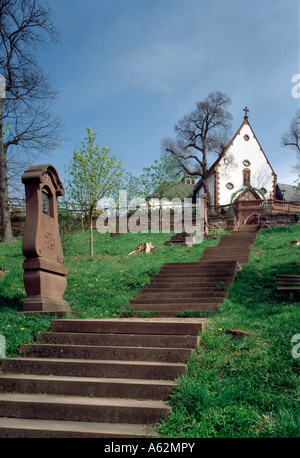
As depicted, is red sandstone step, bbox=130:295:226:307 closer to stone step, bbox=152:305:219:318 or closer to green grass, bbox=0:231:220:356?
green grass, bbox=0:231:220:356

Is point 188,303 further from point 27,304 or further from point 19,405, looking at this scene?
point 19,405

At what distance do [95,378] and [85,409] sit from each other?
691mm

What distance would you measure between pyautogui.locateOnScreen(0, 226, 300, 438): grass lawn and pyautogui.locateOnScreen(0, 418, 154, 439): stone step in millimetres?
304

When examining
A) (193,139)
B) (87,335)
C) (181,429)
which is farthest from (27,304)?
(193,139)

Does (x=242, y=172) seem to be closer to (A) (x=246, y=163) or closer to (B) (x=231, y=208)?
(A) (x=246, y=163)

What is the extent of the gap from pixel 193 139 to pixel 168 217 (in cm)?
1727

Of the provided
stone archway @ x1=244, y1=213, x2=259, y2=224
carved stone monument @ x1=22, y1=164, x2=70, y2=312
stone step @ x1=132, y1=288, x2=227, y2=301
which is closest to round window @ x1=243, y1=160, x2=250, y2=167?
stone archway @ x1=244, y1=213, x2=259, y2=224

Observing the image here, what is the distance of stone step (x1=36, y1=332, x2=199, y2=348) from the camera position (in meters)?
5.30

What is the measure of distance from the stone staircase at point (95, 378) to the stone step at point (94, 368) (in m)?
0.01

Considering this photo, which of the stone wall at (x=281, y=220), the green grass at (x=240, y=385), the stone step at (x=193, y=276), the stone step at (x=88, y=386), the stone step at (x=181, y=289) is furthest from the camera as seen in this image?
the stone wall at (x=281, y=220)

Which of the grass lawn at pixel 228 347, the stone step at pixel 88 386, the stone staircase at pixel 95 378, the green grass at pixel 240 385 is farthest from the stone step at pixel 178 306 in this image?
the stone step at pixel 88 386

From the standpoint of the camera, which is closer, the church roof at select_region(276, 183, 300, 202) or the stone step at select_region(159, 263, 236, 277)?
the stone step at select_region(159, 263, 236, 277)

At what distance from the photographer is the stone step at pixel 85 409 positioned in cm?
393

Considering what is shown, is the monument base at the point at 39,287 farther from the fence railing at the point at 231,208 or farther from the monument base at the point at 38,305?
the fence railing at the point at 231,208
